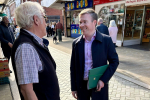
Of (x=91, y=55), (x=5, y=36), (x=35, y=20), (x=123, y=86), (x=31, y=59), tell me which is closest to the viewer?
(x=31, y=59)

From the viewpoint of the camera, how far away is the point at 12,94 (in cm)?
322

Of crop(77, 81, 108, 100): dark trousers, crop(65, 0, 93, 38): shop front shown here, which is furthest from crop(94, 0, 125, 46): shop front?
crop(77, 81, 108, 100): dark trousers

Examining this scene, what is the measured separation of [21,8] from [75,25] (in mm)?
12067

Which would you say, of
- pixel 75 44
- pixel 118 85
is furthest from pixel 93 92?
pixel 118 85

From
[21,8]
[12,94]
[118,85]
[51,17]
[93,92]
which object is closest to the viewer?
[21,8]

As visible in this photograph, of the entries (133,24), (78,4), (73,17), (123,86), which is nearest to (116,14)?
(133,24)

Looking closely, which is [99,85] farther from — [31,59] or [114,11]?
[114,11]

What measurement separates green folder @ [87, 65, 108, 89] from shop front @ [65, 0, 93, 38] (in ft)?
34.3

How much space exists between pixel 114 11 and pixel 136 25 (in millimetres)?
2208

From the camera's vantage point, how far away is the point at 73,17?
13.3 metres

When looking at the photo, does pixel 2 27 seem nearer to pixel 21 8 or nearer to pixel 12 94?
pixel 12 94

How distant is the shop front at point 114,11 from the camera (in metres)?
8.22

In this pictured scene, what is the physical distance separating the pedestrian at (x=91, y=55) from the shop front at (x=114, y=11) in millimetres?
7463

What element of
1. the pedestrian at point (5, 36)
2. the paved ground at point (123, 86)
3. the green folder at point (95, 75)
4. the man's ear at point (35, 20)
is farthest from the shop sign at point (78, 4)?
the man's ear at point (35, 20)
